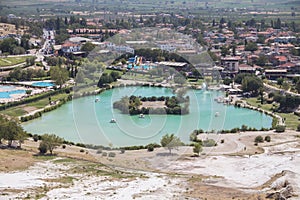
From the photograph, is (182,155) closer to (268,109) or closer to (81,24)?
(268,109)

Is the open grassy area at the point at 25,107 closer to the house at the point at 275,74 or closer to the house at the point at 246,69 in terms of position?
the house at the point at 246,69

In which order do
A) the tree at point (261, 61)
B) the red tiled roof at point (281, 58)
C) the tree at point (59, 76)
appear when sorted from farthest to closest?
the red tiled roof at point (281, 58) → the tree at point (261, 61) → the tree at point (59, 76)

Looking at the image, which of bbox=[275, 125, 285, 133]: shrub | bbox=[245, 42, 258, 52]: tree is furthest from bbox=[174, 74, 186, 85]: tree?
bbox=[245, 42, 258, 52]: tree

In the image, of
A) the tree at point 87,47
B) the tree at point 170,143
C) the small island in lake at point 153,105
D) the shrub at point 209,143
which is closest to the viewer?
the tree at point 170,143

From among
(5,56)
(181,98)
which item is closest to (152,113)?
(181,98)

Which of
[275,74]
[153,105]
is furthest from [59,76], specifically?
[275,74]

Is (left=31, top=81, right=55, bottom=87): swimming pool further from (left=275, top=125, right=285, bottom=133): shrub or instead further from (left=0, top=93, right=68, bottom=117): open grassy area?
(left=275, top=125, right=285, bottom=133): shrub

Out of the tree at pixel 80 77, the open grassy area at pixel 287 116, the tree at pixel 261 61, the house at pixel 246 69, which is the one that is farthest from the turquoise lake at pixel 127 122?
the tree at pixel 261 61
